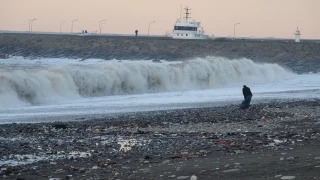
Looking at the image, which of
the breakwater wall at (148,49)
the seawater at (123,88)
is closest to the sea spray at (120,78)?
the seawater at (123,88)

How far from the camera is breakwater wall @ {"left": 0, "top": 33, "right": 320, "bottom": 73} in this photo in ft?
292

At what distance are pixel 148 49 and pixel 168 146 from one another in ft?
272

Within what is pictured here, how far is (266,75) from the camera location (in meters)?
60.6

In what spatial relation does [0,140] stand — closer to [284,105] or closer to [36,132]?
[36,132]

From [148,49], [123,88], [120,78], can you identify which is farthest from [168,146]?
[148,49]

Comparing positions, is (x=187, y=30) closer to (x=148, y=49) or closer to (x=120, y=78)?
(x=148, y=49)

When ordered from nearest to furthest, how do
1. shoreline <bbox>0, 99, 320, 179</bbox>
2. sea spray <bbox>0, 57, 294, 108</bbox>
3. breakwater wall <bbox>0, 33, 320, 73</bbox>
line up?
shoreline <bbox>0, 99, 320, 179</bbox>
sea spray <bbox>0, 57, 294, 108</bbox>
breakwater wall <bbox>0, 33, 320, 73</bbox>

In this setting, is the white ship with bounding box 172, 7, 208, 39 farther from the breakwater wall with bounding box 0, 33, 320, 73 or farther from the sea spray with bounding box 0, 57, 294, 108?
the sea spray with bounding box 0, 57, 294, 108

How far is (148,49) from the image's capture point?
317ft

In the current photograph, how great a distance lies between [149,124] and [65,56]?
7572cm

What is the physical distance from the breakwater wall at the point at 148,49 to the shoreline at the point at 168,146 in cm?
6481

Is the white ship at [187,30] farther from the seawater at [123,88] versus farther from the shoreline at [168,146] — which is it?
the shoreline at [168,146]

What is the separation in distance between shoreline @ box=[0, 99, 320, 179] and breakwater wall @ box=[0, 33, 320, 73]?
64.8 metres

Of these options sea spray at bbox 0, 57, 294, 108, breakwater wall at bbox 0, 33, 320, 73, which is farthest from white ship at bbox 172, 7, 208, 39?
sea spray at bbox 0, 57, 294, 108
